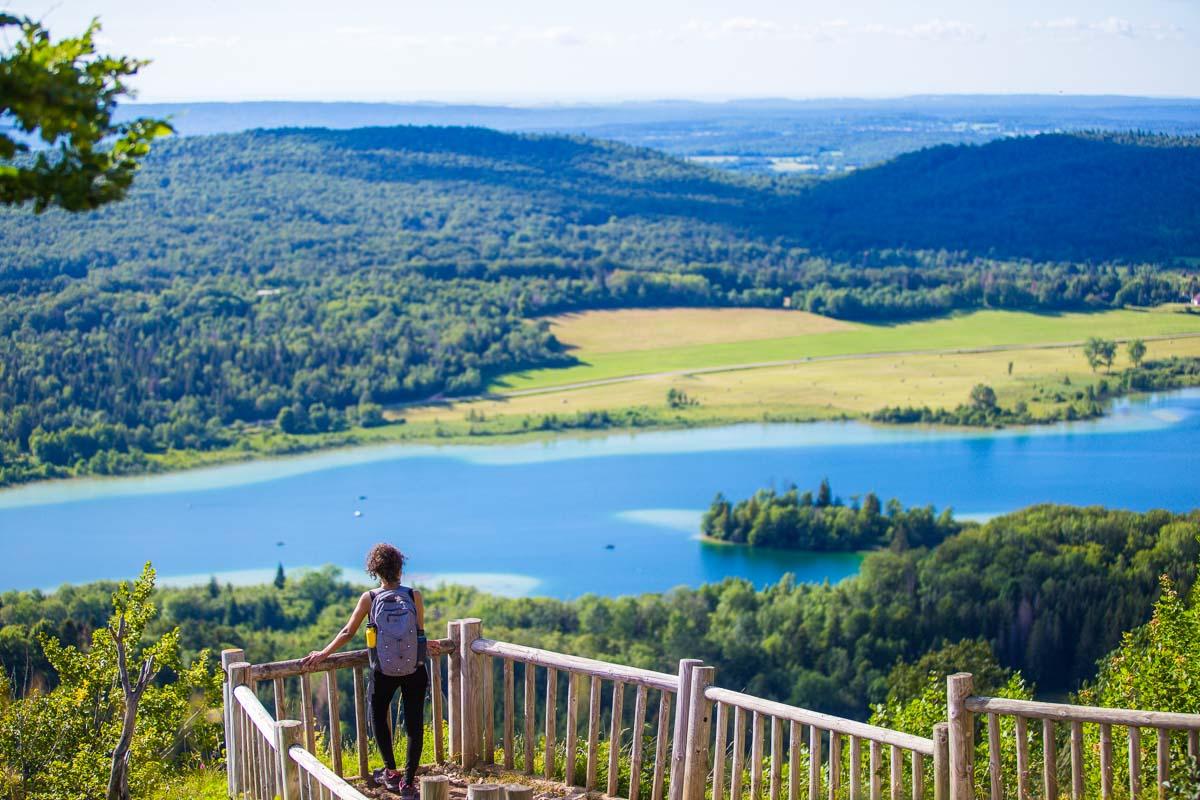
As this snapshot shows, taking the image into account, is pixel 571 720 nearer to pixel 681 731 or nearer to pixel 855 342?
pixel 681 731

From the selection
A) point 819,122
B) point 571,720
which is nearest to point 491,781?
point 571,720

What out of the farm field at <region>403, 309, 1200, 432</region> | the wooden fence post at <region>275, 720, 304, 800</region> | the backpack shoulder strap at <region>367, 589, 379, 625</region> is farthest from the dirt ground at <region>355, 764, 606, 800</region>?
the farm field at <region>403, 309, 1200, 432</region>

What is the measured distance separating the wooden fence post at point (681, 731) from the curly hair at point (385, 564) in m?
1.12

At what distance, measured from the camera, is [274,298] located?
285 feet

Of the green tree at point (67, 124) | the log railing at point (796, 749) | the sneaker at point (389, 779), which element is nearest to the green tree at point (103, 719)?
the sneaker at point (389, 779)

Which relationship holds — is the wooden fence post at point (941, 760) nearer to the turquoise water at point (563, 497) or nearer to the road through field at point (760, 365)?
the turquoise water at point (563, 497)

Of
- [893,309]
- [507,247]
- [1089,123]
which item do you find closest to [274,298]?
[507,247]

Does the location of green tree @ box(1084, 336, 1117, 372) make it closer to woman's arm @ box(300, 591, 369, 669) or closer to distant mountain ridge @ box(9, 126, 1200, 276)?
distant mountain ridge @ box(9, 126, 1200, 276)

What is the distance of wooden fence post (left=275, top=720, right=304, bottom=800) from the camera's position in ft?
15.1

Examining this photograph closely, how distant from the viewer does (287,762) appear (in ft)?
15.2

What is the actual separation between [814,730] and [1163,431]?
2189 inches

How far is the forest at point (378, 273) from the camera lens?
66.9 meters

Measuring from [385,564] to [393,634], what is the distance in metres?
0.26

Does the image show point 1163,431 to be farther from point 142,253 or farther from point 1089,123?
point 142,253
